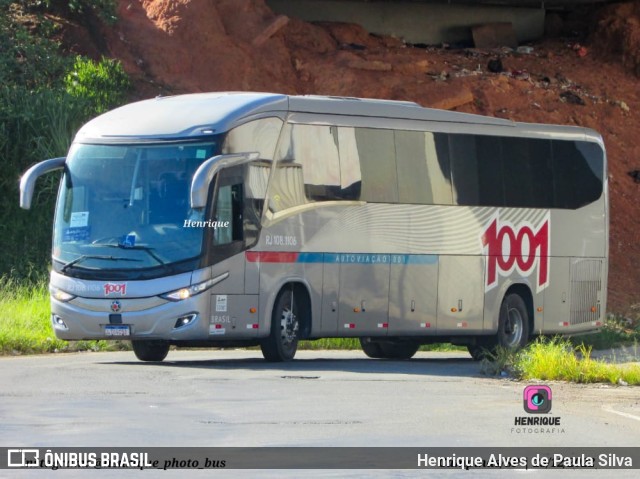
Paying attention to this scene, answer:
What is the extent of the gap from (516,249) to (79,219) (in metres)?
7.79

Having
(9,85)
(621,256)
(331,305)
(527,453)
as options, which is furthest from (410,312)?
(621,256)

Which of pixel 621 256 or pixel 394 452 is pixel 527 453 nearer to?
pixel 394 452

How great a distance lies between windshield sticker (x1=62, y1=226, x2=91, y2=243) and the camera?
21.1 meters

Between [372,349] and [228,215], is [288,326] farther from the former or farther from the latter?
[372,349]

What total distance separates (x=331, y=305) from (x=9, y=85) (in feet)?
53.6

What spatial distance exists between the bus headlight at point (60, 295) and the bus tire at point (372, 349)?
22.3ft

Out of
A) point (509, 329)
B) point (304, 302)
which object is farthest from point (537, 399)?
point (509, 329)

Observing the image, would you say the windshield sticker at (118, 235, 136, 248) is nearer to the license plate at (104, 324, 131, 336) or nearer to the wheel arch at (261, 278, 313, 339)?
the license plate at (104, 324, 131, 336)

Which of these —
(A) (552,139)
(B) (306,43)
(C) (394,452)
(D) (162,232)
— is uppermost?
(B) (306,43)

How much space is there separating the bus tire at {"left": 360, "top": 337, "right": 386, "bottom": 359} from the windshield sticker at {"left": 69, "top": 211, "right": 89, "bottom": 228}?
Answer: 6.80 meters

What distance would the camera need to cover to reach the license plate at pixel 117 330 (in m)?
20.4

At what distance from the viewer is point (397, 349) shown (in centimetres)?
2666

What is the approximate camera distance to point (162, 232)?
67.9 feet
